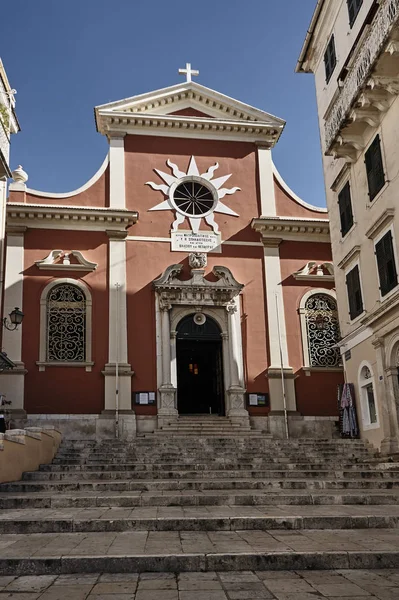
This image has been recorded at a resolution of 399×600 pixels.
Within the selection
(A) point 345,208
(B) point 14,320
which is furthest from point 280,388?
(B) point 14,320

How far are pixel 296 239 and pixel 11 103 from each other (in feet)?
33.0

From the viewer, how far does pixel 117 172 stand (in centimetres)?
2156

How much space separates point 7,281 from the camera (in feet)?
64.5

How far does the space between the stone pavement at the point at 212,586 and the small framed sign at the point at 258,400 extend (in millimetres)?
13770

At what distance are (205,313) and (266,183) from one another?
5397 mm

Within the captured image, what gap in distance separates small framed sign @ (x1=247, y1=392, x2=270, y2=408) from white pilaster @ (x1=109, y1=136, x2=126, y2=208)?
296 inches

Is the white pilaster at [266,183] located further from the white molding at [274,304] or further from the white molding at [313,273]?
the white molding at [313,273]

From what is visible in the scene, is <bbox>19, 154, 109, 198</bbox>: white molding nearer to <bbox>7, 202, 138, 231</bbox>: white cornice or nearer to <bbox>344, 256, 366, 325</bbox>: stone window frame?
<bbox>7, 202, 138, 231</bbox>: white cornice

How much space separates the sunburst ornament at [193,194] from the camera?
21.6 m

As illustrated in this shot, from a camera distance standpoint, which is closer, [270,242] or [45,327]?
[45,327]

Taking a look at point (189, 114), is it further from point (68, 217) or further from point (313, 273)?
point (313, 273)

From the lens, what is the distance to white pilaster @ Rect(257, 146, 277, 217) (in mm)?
22125

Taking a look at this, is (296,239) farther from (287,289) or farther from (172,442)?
(172,442)

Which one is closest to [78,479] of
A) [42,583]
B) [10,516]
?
[10,516]
